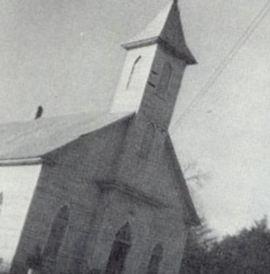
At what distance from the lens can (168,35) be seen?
31.6m

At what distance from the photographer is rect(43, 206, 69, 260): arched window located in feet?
88.8

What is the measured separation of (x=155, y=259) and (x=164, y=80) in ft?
30.9

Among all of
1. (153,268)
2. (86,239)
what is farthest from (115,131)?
(153,268)

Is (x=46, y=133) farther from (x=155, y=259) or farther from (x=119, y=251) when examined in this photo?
(x=155, y=259)

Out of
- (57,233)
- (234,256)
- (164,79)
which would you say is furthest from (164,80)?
(234,256)

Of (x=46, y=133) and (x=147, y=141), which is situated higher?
(x=147, y=141)

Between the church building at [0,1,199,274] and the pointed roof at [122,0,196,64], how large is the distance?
0.20ft

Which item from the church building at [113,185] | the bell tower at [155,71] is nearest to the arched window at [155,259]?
the church building at [113,185]

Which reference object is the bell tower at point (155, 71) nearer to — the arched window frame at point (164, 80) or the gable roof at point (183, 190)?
the arched window frame at point (164, 80)

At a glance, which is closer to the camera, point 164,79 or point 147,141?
point 147,141

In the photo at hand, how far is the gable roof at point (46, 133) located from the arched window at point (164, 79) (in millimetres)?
2444

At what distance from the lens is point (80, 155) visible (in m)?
27.8

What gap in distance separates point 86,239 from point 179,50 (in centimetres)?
1102

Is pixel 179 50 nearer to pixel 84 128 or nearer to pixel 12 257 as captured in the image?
pixel 84 128
